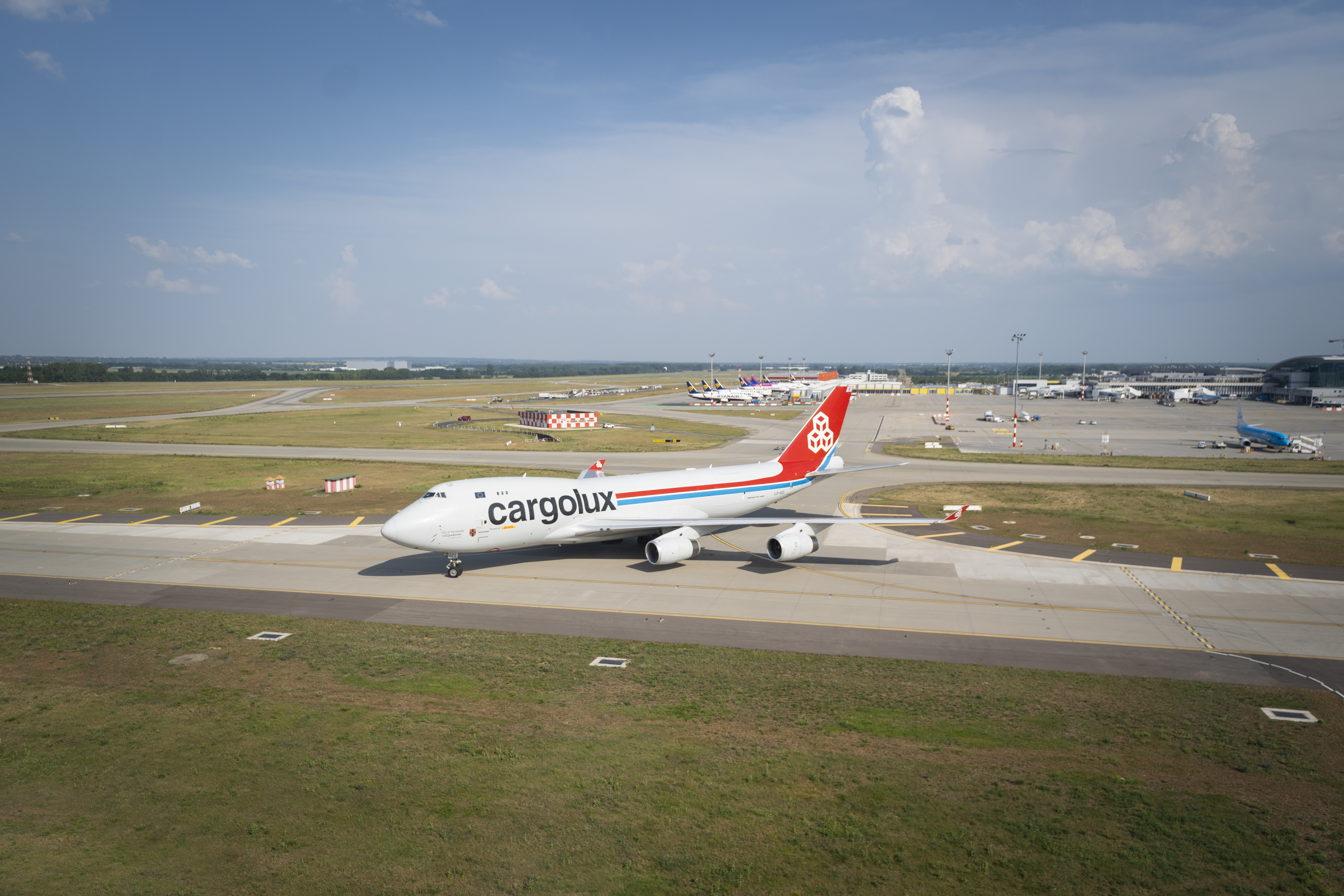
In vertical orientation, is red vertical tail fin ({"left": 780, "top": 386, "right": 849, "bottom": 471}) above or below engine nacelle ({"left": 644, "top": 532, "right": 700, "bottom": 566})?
above

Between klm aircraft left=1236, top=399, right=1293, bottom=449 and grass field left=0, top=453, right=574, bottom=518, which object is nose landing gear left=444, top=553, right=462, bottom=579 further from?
klm aircraft left=1236, top=399, right=1293, bottom=449

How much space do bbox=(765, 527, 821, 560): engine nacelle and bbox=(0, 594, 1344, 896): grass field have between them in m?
10.0

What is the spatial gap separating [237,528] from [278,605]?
1771 cm

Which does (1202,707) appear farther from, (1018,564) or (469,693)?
(469,693)

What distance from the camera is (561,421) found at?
102812mm

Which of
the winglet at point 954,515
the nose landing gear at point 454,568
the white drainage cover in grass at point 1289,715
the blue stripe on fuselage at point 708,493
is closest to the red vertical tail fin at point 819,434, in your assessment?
the blue stripe on fuselage at point 708,493

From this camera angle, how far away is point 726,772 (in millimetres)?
16969

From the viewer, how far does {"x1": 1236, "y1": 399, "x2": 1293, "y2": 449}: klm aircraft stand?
82250 millimetres

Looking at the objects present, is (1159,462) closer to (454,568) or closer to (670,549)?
(670,549)

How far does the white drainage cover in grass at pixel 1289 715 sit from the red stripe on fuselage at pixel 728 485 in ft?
79.8

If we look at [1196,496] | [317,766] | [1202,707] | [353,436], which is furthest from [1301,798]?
[353,436]

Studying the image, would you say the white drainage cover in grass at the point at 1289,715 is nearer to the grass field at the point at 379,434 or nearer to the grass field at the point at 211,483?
the grass field at the point at 211,483

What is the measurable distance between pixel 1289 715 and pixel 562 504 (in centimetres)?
2842

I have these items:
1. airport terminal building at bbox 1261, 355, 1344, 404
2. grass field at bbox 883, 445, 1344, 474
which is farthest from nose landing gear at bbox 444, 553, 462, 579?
airport terminal building at bbox 1261, 355, 1344, 404
